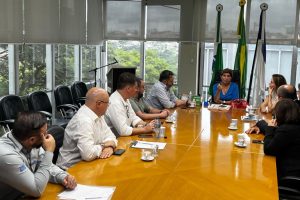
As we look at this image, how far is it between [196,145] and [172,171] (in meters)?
0.84

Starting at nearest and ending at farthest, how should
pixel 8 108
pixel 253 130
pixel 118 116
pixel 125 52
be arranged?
pixel 118 116 < pixel 253 130 < pixel 8 108 < pixel 125 52

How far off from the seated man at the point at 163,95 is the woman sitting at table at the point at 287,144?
8.56ft

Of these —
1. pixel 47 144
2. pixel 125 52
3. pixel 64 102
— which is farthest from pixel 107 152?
pixel 125 52

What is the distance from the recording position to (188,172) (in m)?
2.52

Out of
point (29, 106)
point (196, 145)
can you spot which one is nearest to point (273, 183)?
point (196, 145)

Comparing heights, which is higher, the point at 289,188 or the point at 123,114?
the point at 123,114

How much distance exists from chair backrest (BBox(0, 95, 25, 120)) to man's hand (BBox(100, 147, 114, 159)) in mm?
2093

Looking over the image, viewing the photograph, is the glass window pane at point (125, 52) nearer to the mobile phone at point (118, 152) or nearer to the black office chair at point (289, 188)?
the mobile phone at point (118, 152)

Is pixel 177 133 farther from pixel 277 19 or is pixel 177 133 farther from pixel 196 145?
pixel 277 19

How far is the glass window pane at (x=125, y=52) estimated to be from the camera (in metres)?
8.46

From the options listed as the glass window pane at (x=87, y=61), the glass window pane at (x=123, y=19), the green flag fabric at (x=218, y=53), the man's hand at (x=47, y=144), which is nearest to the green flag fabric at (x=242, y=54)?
the green flag fabric at (x=218, y=53)

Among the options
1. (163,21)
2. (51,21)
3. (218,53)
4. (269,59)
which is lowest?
(269,59)

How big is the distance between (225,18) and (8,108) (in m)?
4.84

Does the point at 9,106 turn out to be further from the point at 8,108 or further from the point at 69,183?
the point at 69,183
